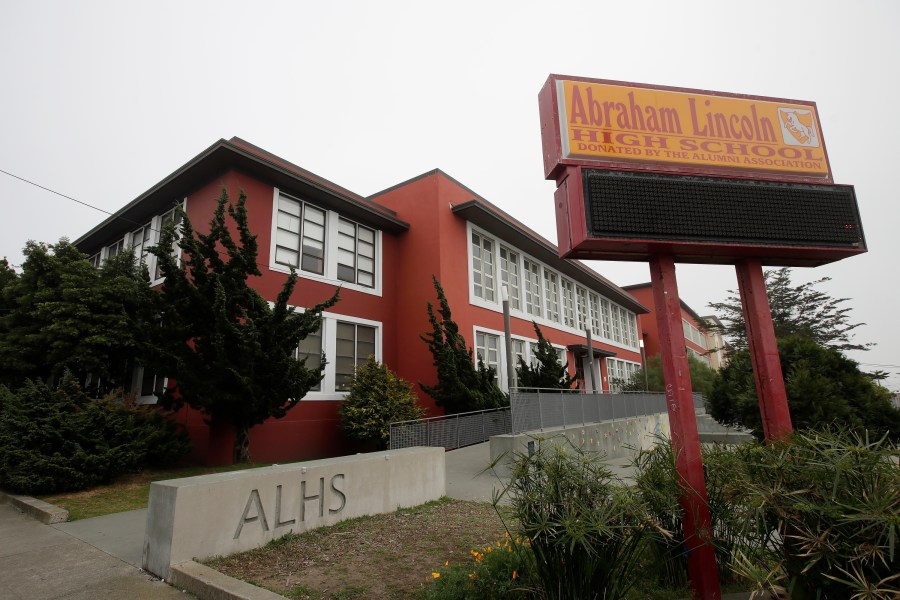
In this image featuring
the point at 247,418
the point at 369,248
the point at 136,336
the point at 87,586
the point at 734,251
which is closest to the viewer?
the point at 87,586

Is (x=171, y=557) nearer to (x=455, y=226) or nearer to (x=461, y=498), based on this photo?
(x=461, y=498)

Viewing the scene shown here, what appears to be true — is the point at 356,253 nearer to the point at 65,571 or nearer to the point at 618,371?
the point at 65,571

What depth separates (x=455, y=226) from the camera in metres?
18.7

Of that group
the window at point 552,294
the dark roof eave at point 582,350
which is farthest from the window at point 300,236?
the dark roof eave at point 582,350

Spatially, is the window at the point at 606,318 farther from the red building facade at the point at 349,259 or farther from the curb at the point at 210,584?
the curb at the point at 210,584

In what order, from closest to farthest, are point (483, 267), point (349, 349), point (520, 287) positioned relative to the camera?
point (349, 349), point (483, 267), point (520, 287)

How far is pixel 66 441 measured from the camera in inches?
342

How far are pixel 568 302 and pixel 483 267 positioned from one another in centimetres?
991

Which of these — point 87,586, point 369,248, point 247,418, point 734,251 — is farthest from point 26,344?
point 734,251

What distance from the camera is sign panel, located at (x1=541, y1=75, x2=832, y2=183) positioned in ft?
15.8

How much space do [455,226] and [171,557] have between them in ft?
50.8

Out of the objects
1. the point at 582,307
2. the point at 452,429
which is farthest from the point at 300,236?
the point at 582,307

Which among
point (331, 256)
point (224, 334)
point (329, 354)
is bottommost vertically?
point (224, 334)

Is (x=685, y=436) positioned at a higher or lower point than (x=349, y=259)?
lower
